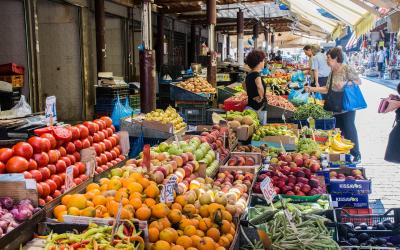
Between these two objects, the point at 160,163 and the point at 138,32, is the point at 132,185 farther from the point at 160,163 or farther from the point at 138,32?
the point at 138,32

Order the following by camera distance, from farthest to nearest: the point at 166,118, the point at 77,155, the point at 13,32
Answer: the point at 13,32 → the point at 166,118 → the point at 77,155

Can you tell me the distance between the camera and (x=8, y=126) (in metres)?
3.96

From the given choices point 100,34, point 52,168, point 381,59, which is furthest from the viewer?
point 381,59

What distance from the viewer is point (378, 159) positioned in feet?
26.5

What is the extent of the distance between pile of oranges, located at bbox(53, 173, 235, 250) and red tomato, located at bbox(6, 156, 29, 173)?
515 millimetres

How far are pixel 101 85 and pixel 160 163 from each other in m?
6.24

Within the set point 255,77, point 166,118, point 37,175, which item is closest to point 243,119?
point 255,77

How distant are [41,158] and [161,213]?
4.13 feet

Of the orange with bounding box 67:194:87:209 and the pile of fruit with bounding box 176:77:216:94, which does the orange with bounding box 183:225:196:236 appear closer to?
the orange with bounding box 67:194:87:209

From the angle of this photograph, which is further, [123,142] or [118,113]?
[118,113]

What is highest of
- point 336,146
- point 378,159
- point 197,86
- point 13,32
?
point 13,32

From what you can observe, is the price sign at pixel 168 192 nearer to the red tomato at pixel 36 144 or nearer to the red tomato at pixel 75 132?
the red tomato at pixel 36 144

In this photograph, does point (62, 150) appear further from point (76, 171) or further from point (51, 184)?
point (51, 184)

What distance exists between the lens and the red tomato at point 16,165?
10.1 feet
